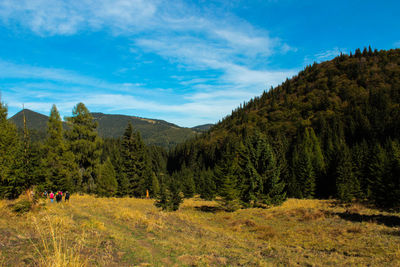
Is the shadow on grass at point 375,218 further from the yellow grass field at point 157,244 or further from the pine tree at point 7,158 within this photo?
the pine tree at point 7,158

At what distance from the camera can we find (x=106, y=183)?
115 ft

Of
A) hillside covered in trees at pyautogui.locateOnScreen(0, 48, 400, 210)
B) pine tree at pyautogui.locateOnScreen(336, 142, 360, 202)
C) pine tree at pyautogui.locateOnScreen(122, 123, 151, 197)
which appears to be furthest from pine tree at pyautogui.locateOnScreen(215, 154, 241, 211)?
pine tree at pyautogui.locateOnScreen(336, 142, 360, 202)

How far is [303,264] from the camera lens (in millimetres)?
9781

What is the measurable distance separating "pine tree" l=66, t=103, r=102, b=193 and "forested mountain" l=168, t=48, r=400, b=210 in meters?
19.1

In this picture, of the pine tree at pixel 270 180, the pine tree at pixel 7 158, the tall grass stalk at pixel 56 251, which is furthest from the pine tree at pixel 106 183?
the tall grass stalk at pixel 56 251

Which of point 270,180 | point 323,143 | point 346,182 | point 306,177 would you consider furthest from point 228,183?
point 323,143

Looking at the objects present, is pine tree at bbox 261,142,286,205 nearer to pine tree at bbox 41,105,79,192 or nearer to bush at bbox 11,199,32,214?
pine tree at bbox 41,105,79,192

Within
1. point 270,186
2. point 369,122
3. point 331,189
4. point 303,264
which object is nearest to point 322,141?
point 369,122

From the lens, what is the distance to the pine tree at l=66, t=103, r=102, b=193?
33309 millimetres

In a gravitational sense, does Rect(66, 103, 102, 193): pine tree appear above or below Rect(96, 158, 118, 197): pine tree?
above

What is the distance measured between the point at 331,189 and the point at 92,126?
51.5m

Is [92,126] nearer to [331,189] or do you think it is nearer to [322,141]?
[331,189]

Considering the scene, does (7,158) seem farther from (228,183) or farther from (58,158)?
(228,183)

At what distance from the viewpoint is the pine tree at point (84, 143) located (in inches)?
1311
